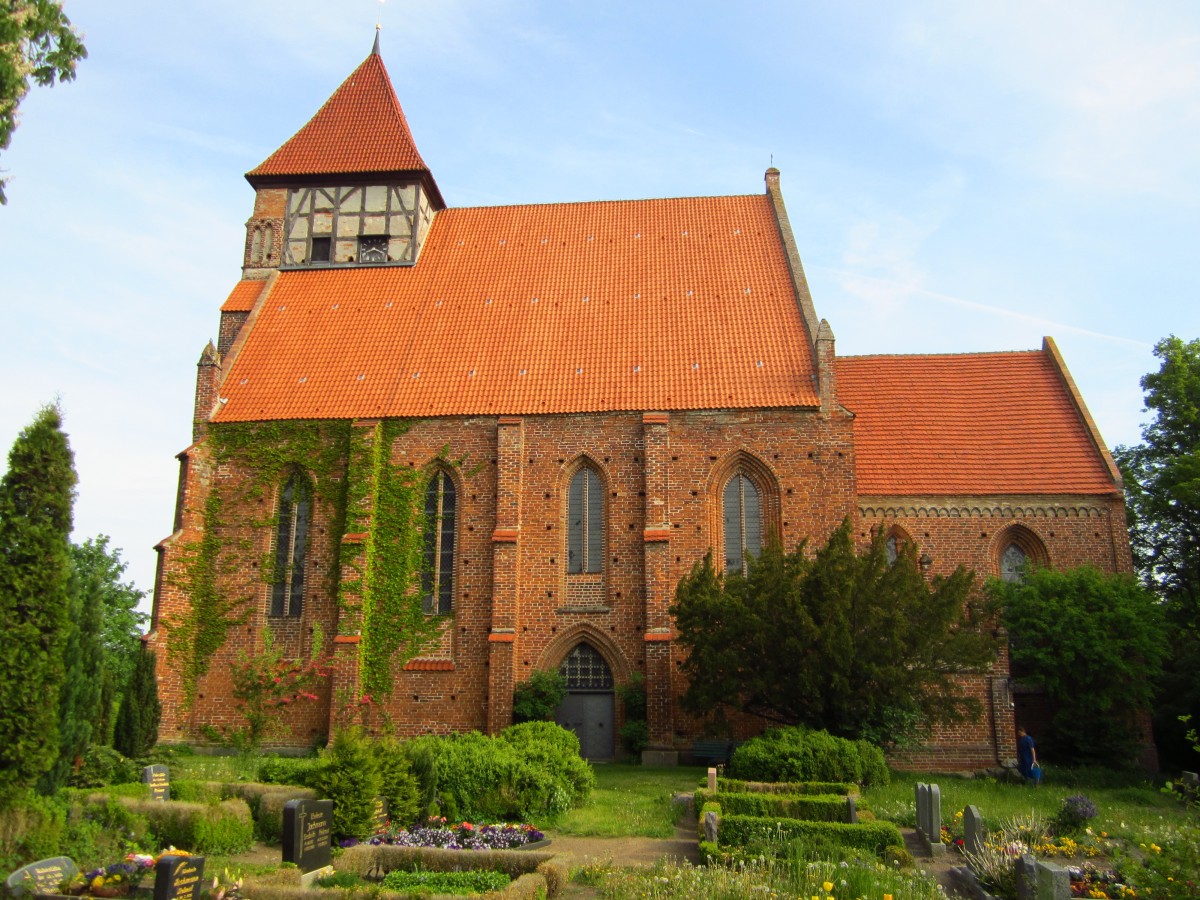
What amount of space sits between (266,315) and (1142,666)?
23.3 m

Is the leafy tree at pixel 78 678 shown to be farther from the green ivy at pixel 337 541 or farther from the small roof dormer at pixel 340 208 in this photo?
the small roof dormer at pixel 340 208

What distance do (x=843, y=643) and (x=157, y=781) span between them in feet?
37.3

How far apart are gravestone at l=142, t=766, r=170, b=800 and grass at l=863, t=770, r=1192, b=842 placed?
34.0 ft

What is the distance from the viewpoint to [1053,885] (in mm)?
8641

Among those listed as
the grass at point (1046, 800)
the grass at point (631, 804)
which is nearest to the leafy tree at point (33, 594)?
the grass at point (631, 804)

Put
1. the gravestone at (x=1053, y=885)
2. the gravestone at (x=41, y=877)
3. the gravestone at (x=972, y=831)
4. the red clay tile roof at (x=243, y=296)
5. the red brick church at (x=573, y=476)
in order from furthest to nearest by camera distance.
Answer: the red clay tile roof at (x=243, y=296)
the red brick church at (x=573, y=476)
the gravestone at (x=972, y=831)
the gravestone at (x=41, y=877)
the gravestone at (x=1053, y=885)

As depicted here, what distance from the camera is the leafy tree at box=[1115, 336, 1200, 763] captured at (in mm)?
22906

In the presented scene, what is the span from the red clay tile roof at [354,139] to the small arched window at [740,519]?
13.4 meters

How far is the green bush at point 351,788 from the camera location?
12914 millimetres

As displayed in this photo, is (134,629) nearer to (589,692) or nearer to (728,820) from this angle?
(589,692)

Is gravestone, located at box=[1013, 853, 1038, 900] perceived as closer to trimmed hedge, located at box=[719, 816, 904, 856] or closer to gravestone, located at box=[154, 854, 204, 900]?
trimmed hedge, located at box=[719, 816, 904, 856]

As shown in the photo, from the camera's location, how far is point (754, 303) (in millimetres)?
26469

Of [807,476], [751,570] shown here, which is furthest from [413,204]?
[751,570]

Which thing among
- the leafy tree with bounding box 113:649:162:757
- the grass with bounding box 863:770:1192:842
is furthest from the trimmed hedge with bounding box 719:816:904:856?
the leafy tree with bounding box 113:649:162:757
